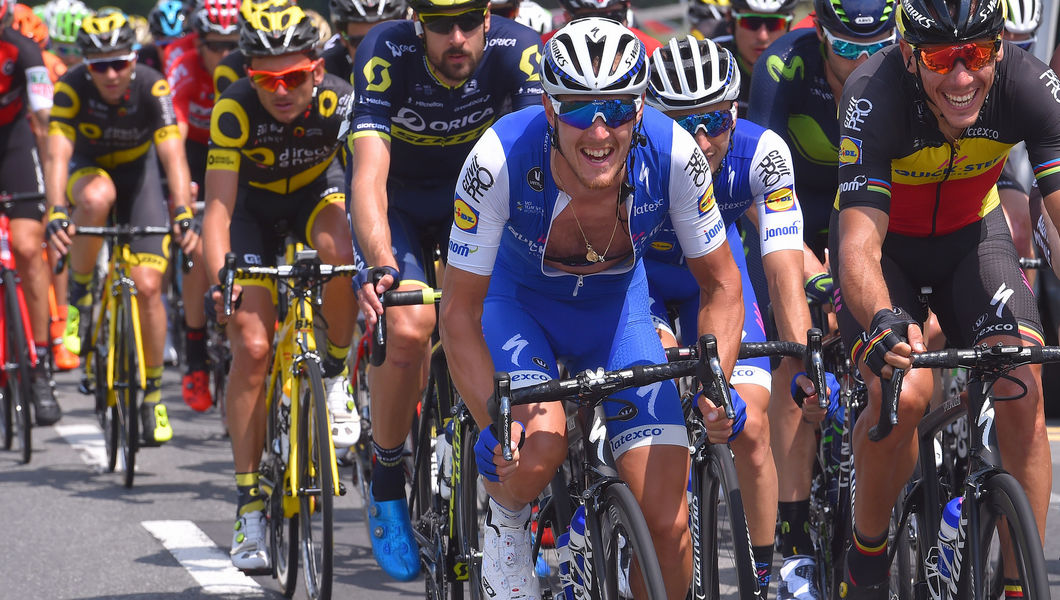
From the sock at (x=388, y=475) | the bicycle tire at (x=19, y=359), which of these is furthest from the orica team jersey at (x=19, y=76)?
the sock at (x=388, y=475)

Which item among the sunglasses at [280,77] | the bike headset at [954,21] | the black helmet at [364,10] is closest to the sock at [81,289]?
the black helmet at [364,10]

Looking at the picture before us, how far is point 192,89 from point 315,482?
5.63 metres

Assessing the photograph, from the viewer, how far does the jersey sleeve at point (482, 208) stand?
4297 mm

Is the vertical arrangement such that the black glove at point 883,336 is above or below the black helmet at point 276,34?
below

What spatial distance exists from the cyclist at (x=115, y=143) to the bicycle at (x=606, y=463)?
17.3 ft

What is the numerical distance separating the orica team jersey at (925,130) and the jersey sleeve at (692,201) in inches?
20.1

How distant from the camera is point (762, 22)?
26.9ft

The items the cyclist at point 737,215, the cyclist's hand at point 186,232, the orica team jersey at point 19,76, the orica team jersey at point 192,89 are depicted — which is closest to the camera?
the cyclist at point 737,215

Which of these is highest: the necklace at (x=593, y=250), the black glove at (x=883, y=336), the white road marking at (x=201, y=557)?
the necklace at (x=593, y=250)

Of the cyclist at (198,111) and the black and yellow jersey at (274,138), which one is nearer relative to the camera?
the black and yellow jersey at (274,138)

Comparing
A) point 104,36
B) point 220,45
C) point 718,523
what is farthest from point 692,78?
point 220,45

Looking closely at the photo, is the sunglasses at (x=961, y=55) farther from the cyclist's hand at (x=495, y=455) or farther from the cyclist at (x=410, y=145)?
the cyclist at (x=410, y=145)

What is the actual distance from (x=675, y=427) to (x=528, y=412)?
430mm

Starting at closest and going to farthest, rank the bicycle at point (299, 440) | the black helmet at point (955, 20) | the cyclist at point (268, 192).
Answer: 1. the black helmet at point (955, 20)
2. the bicycle at point (299, 440)
3. the cyclist at point (268, 192)
